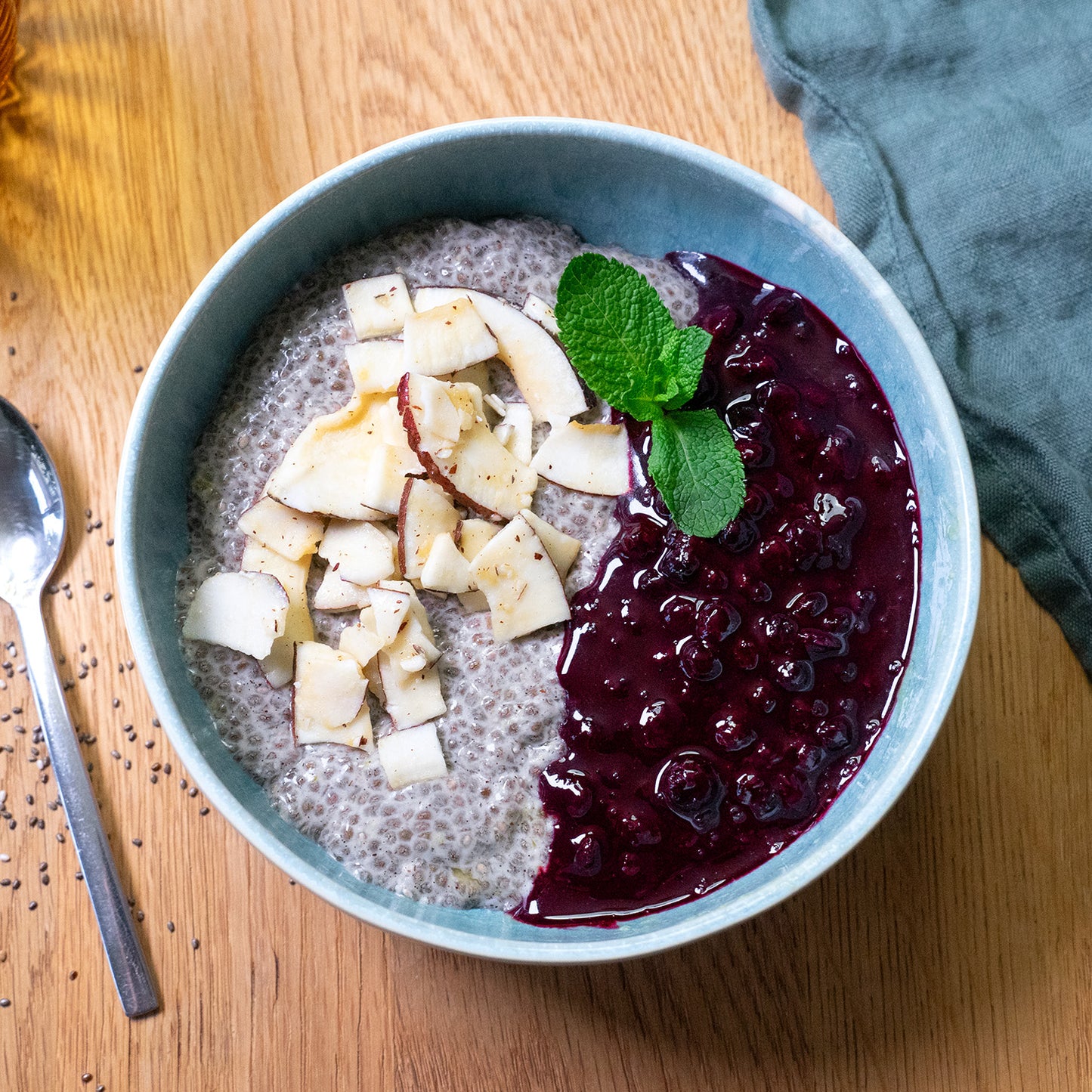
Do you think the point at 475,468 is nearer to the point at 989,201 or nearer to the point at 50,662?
the point at 50,662

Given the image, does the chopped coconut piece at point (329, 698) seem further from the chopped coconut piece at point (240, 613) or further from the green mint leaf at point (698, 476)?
the green mint leaf at point (698, 476)

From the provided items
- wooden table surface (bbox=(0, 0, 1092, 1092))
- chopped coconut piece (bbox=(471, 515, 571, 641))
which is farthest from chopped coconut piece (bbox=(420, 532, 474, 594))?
wooden table surface (bbox=(0, 0, 1092, 1092))

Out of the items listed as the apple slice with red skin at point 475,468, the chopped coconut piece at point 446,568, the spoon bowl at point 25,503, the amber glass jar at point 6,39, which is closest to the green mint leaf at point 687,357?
the apple slice with red skin at point 475,468

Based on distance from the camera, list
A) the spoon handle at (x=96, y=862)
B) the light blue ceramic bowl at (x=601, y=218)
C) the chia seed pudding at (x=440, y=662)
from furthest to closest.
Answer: the spoon handle at (x=96, y=862), the chia seed pudding at (x=440, y=662), the light blue ceramic bowl at (x=601, y=218)

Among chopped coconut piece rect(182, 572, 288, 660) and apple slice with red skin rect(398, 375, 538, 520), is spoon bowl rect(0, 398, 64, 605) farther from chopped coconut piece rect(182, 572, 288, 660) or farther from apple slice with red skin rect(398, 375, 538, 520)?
apple slice with red skin rect(398, 375, 538, 520)

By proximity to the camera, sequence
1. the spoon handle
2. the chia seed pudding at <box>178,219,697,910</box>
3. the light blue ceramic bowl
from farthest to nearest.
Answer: the spoon handle
the chia seed pudding at <box>178,219,697,910</box>
the light blue ceramic bowl
